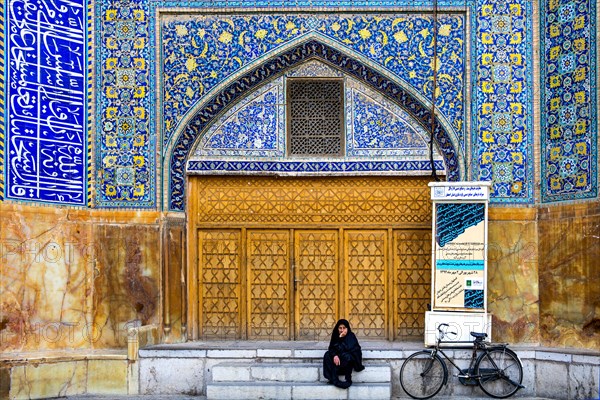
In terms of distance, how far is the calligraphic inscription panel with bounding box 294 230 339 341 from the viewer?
10453 millimetres

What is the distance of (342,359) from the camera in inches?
354

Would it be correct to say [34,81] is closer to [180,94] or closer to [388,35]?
[180,94]

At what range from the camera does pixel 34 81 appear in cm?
959

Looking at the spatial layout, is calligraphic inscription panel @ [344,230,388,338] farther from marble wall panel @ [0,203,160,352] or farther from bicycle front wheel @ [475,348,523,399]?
marble wall panel @ [0,203,160,352]

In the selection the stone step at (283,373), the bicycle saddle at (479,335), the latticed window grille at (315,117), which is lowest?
the stone step at (283,373)

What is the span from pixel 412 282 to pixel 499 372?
1.67 m

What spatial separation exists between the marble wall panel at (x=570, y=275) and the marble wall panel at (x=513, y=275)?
106mm

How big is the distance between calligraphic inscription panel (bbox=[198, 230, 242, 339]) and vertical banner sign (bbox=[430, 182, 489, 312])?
8.26 feet

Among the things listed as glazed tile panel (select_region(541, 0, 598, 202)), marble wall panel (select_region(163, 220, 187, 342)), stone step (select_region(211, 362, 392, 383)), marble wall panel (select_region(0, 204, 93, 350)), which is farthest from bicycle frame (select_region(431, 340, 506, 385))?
marble wall panel (select_region(0, 204, 93, 350))

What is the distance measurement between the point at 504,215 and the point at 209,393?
403 cm

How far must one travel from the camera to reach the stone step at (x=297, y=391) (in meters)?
8.92

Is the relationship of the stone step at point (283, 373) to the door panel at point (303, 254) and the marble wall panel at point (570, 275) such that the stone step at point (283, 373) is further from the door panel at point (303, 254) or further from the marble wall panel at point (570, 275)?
the marble wall panel at point (570, 275)

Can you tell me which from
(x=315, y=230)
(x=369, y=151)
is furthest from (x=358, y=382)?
(x=369, y=151)

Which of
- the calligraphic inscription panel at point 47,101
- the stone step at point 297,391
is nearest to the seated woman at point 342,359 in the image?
the stone step at point 297,391
